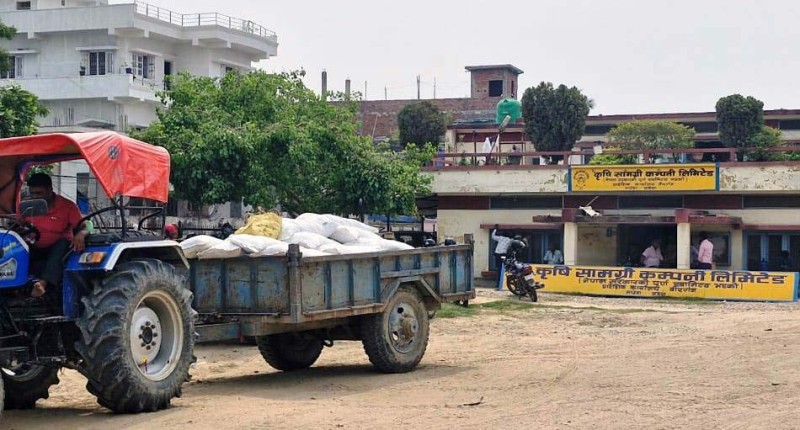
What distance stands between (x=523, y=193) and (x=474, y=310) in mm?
10323

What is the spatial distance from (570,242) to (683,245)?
3.07m

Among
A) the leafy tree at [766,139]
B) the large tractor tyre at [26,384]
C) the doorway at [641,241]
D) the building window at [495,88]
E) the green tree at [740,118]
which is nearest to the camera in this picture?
the large tractor tyre at [26,384]

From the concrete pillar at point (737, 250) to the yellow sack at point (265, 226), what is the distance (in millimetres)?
20661

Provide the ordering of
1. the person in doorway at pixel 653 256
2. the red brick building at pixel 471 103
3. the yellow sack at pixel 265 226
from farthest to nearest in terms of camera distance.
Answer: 1. the red brick building at pixel 471 103
2. the person in doorway at pixel 653 256
3. the yellow sack at pixel 265 226

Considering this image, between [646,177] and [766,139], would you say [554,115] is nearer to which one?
[766,139]

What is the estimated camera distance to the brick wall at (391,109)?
210ft

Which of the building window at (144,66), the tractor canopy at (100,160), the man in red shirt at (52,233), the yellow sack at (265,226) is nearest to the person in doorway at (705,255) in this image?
the yellow sack at (265,226)

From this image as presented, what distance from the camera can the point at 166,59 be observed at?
4403 centimetres

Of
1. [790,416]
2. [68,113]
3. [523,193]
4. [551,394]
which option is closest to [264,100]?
[523,193]

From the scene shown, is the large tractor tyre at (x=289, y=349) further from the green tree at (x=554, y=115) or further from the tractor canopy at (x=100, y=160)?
the green tree at (x=554, y=115)

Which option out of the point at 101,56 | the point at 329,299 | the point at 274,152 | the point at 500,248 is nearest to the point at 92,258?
the point at 329,299

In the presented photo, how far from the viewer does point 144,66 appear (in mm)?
43094

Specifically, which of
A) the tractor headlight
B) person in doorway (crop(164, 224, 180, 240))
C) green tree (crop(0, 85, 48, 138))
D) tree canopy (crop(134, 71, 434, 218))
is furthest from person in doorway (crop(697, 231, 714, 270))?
the tractor headlight

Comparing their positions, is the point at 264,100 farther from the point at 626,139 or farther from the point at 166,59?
the point at 626,139
